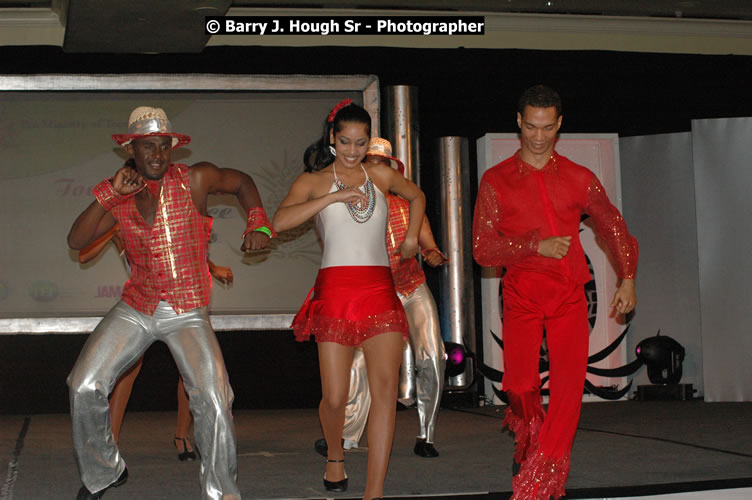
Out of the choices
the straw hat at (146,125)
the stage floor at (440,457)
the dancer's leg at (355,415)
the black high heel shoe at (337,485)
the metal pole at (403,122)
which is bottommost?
the stage floor at (440,457)

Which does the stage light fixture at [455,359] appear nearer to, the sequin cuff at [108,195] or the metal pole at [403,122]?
the metal pole at [403,122]

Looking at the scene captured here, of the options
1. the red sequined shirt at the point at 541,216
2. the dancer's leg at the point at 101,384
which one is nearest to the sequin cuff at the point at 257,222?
the dancer's leg at the point at 101,384

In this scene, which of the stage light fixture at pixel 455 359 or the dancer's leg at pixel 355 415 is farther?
the stage light fixture at pixel 455 359

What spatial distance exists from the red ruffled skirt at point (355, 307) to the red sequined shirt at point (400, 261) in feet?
5.02

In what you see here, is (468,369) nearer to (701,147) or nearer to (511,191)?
(701,147)

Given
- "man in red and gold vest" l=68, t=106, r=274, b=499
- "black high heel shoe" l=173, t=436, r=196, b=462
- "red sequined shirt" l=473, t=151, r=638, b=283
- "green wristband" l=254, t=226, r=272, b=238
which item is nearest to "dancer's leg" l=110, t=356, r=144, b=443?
"black high heel shoe" l=173, t=436, r=196, b=462

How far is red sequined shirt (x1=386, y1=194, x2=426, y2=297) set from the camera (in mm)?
5742

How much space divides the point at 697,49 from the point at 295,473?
254 inches

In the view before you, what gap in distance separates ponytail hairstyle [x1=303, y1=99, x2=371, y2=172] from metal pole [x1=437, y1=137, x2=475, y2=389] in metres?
3.99

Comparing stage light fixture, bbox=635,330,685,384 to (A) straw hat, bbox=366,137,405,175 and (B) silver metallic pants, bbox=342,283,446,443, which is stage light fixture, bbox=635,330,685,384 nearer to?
(B) silver metallic pants, bbox=342,283,446,443

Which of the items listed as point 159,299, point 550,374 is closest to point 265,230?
point 159,299

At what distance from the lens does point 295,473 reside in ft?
16.7

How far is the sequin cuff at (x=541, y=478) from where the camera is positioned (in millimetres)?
3902

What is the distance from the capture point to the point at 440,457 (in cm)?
561
